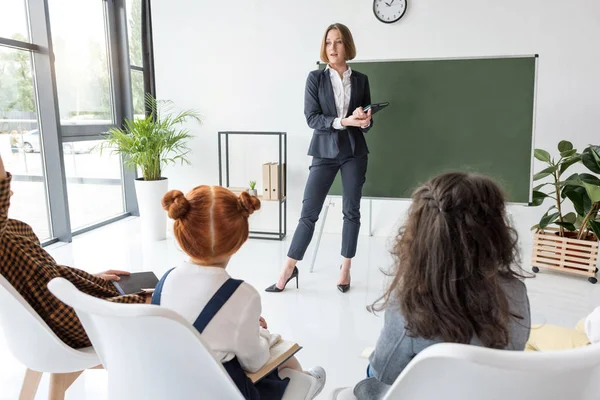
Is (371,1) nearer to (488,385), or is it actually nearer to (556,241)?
(556,241)

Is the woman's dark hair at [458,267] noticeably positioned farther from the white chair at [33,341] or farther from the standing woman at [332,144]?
→ the standing woman at [332,144]

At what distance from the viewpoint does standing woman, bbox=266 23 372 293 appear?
2.88 metres

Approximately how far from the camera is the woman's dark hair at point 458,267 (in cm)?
91

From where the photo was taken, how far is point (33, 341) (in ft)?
3.96

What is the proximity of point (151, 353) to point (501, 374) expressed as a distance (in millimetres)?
574

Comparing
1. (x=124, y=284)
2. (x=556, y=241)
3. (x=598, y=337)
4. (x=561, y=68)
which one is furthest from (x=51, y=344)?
(x=561, y=68)

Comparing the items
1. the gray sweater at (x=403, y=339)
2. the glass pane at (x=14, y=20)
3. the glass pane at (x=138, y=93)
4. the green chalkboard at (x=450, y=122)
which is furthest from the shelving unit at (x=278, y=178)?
the gray sweater at (x=403, y=339)

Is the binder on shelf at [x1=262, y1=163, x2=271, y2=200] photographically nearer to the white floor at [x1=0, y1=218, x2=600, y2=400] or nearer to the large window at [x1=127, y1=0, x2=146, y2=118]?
the white floor at [x1=0, y1=218, x2=600, y2=400]

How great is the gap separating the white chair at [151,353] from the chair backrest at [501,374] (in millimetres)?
341

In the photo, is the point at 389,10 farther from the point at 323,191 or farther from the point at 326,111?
the point at 323,191

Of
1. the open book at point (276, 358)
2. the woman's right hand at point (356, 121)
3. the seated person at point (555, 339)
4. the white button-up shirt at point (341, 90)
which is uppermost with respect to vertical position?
the white button-up shirt at point (341, 90)

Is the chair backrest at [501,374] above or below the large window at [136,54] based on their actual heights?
below

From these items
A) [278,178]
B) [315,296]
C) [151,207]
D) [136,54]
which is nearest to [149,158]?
[151,207]

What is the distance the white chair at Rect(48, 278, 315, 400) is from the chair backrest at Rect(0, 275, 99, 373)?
0.32 metres
